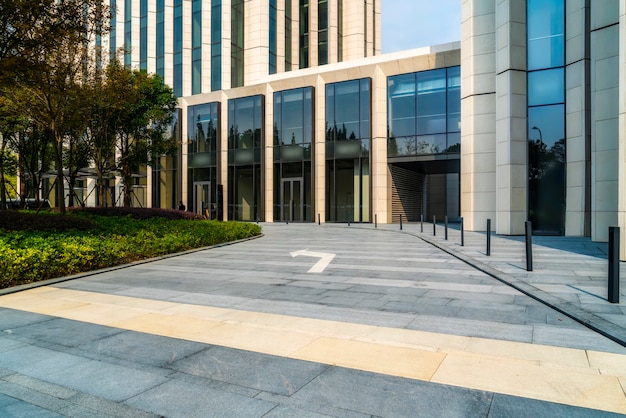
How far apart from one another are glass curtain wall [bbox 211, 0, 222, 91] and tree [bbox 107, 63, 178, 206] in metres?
8.57

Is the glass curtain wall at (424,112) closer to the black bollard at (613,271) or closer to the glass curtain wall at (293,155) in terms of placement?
the glass curtain wall at (293,155)

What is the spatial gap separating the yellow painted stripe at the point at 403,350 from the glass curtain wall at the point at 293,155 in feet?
88.6

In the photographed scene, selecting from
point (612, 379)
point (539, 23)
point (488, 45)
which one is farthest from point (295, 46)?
point (612, 379)

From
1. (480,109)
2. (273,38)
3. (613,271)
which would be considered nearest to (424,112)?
(480,109)

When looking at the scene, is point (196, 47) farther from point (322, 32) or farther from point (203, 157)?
point (322, 32)

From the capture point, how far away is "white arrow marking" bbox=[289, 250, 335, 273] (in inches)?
405

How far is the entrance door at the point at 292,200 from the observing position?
33750 mm

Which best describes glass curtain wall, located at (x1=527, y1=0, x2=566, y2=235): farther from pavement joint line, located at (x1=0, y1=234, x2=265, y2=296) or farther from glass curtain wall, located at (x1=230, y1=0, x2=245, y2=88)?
glass curtain wall, located at (x1=230, y1=0, x2=245, y2=88)

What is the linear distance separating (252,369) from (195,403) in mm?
760

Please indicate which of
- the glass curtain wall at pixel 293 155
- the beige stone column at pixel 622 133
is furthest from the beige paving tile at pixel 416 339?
the glass curtain wall at pixel 293 155

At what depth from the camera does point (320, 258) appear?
1227cm

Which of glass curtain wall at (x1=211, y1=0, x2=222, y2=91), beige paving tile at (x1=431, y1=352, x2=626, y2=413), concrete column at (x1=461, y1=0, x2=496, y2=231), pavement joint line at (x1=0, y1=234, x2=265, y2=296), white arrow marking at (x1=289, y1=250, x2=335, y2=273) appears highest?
glass curtain wall at (x1=211, y1=0, x2=222, y2=91)

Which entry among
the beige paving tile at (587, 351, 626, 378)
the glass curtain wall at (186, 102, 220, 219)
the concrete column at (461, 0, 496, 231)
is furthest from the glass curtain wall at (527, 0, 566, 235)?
the glass curtain wall at (186, 102, 220, 219)

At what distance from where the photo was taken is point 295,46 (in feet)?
135
